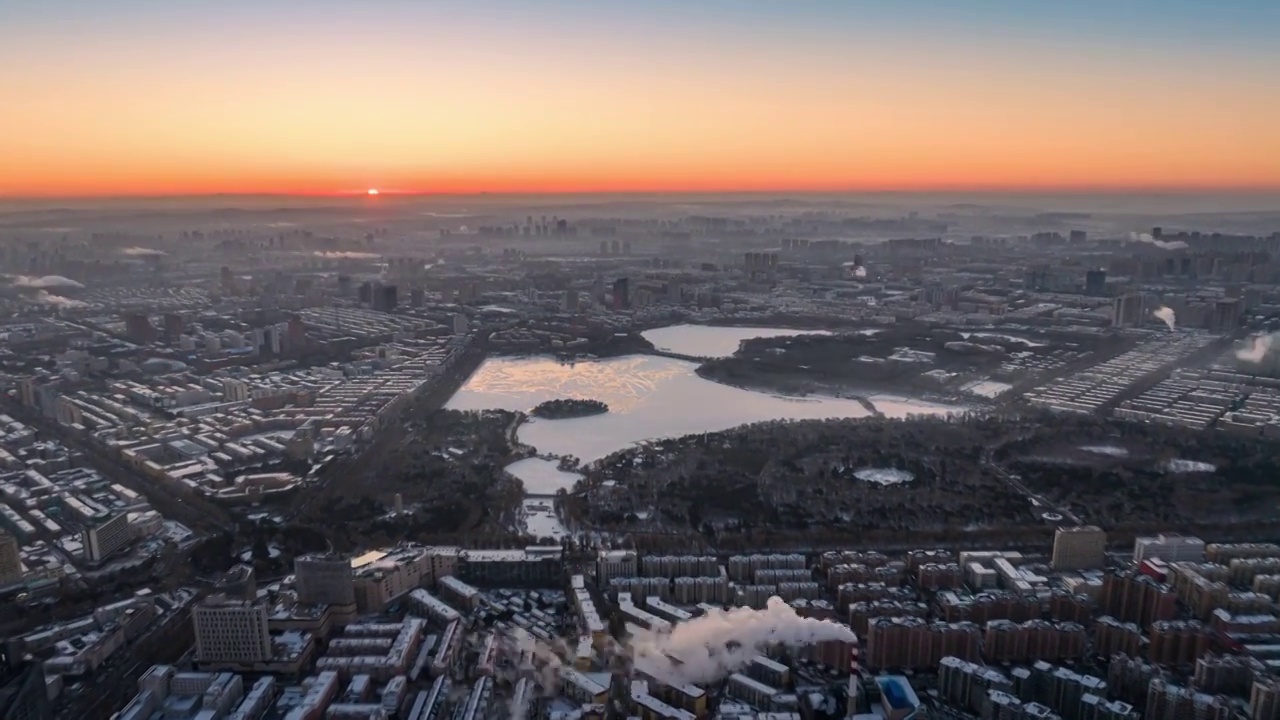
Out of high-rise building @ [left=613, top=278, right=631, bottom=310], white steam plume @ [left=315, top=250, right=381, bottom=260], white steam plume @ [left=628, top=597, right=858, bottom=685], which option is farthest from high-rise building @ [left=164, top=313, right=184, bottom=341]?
white steam plume @ [left=315, top=250, right=381, bottom=260]

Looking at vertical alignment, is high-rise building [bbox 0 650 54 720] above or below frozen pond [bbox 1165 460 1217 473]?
above

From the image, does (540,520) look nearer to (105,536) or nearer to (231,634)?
(231,634)

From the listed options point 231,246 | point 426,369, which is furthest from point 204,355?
point 231,246

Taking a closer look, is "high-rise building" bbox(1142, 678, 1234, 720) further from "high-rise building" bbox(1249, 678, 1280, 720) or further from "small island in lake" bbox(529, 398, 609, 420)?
"small island in lake" bbox(529, 398, 609, 420)

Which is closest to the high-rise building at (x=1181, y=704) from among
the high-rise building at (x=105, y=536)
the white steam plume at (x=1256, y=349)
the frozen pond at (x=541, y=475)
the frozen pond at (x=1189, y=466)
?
the frozen pond at (x=1189, y=466)

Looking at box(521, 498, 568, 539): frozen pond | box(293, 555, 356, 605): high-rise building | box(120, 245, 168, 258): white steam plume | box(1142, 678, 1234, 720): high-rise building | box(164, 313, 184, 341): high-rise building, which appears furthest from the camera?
box(120, 245, 168, 258): white steam plume

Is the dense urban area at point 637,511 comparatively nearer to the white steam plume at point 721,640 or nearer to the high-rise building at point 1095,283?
the white steam plume at point 721,640
